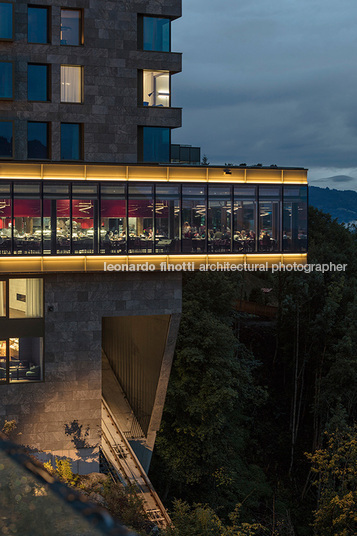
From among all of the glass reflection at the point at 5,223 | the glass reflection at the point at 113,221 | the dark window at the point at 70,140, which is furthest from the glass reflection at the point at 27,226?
the dark window at the point at 70,140

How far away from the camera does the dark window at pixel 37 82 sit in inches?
1242

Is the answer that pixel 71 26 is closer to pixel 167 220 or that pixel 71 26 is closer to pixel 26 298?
pixel 167 220

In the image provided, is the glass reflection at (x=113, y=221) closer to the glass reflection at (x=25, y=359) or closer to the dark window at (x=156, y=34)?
the glass reflection at (x=25, y=359)

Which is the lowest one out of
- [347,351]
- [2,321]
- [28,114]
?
[347,351]

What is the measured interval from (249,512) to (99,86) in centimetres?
3425

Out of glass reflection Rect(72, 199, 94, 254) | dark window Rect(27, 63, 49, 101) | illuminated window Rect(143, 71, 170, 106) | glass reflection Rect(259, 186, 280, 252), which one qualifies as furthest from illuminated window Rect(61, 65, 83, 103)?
glass reflection Rect(259, 186, 280, 252)

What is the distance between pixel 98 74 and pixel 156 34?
4140 mm

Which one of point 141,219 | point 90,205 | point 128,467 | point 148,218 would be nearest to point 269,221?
point 148,218

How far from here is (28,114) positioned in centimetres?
3142

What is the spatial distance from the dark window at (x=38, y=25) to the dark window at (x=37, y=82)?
4.34ft

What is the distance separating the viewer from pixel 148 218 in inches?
1182

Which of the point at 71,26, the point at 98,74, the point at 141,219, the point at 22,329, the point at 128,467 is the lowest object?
the point at 128,467

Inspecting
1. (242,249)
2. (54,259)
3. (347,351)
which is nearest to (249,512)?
(347,351)

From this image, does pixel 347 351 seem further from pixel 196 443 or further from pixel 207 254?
pixel 207 254
